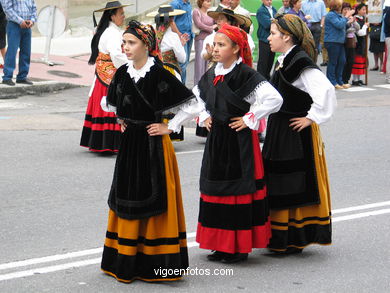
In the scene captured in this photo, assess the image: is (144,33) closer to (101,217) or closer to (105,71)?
(101,217)

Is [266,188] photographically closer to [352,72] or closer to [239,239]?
[239,239]

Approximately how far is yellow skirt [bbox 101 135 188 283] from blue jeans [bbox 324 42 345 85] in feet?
38.0

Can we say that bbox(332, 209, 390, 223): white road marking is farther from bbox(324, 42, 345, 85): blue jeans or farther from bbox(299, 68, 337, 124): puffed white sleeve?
bbox(324, 42, 345, 85): blue jeans

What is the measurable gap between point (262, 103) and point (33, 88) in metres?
9.07

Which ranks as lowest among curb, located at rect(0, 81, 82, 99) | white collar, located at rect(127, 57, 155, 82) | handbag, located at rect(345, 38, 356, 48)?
curb, located at rect(0, 81, 82, 99)

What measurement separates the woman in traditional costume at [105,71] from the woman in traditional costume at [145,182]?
409cm

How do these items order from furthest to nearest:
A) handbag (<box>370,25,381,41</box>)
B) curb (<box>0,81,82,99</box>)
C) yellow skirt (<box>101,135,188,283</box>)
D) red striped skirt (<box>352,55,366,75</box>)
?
handbag (<box>370,25,381,41</box>) < red striped skirt (<box>352,55,366,75</box>) < curb (<box>0,81,82,99</box>) < yellow skirt (<box>101,135,188,283</box>)

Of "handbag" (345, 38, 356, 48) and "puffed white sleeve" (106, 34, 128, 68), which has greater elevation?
"puffed white sleeve" (106, 34, 128, 68)

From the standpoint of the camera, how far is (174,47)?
10977 mm

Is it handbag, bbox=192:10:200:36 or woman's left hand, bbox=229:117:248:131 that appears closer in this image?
woman's left hand, bbox=229:117:248:131

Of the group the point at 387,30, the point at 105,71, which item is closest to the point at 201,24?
the point at 387,30

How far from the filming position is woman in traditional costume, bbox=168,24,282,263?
19.7 feet

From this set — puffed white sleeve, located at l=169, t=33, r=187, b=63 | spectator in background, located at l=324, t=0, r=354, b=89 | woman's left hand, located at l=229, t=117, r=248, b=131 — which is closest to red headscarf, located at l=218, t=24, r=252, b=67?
woman's left hand, located at l=229, t=117, r=248, b=131

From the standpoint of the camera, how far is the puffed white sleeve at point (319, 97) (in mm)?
6195
